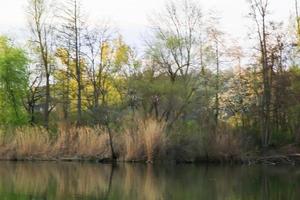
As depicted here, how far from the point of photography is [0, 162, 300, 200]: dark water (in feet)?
50.2

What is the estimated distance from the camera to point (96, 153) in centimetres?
2806

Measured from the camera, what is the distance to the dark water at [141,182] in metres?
15.3

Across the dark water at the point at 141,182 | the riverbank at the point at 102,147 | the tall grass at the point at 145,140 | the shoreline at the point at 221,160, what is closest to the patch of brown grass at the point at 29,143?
the riverbank at the point at 102,147

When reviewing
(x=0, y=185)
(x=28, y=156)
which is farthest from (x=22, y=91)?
(x=0, y=185)

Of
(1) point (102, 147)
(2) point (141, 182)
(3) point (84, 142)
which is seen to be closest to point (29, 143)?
(3) point (84, 142)

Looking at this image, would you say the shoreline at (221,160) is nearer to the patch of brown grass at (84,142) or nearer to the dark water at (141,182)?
the patch of brown grass at (84,142)

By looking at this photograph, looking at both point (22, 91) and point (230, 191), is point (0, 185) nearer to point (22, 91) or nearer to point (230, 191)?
point (230, 191)

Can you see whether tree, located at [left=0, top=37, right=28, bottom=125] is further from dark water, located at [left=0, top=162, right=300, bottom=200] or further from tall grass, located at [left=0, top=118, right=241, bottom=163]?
dark water, located at [left=0, top=162, right=300, bottom=200]

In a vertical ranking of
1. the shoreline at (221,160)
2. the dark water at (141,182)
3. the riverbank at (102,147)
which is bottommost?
the dark water at (141,182)

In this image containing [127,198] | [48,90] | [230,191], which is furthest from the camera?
[48,90]

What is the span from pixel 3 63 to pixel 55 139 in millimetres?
11335

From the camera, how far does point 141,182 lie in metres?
18.6

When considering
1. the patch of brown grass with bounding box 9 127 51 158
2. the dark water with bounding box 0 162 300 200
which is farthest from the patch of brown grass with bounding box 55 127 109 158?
the dark water with bounding box 0 162 300 200

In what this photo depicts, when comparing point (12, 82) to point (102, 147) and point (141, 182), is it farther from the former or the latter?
point (141, 182)
